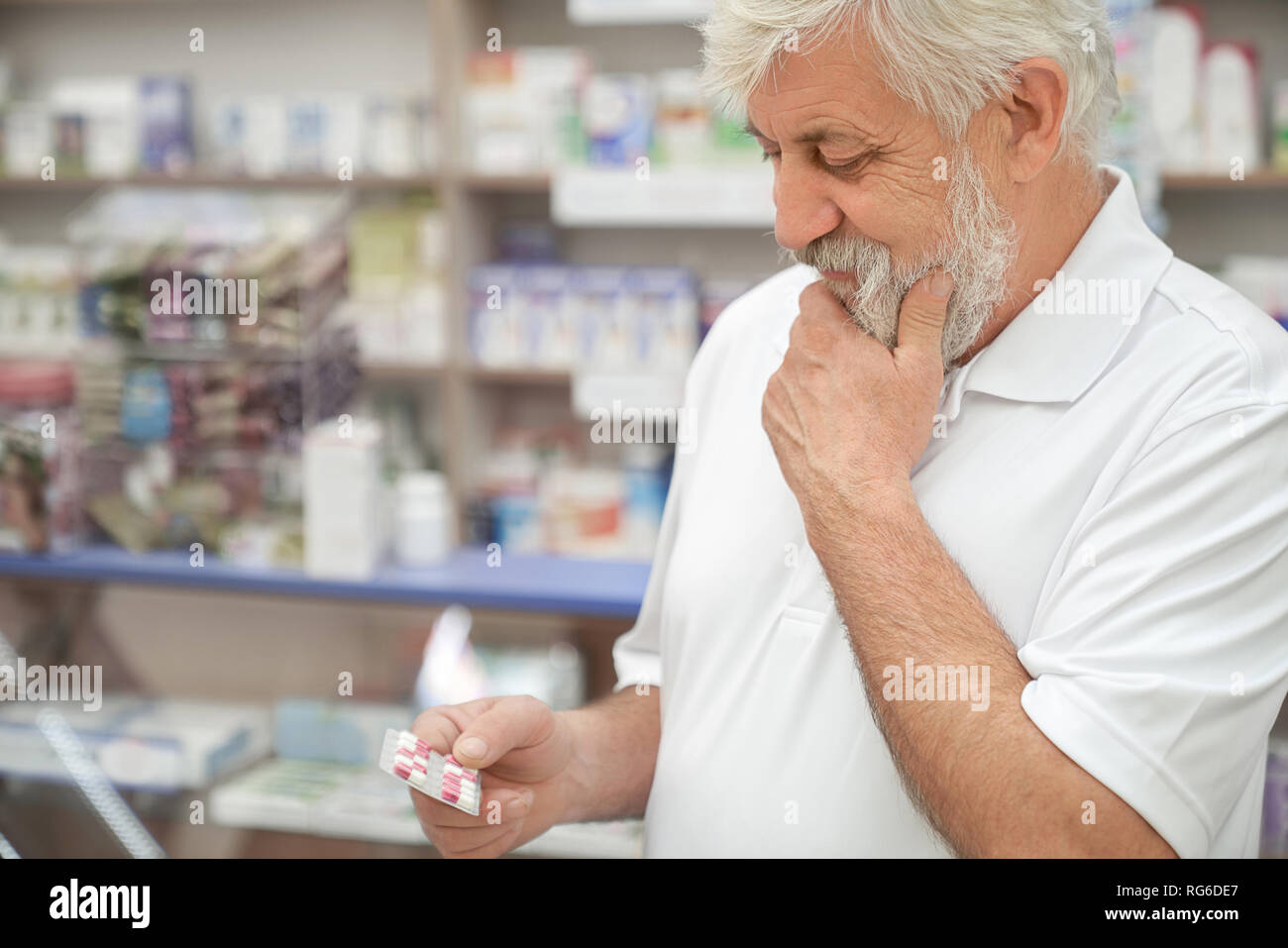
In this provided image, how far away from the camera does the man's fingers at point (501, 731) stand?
3.69ft

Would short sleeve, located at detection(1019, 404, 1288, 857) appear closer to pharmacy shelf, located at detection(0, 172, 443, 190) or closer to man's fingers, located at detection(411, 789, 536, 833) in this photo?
man's fingers, located at detection(411, 789, 536, 833)

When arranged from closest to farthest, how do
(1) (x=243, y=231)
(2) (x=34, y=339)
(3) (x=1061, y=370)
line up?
1. (3) (x=1061, y=370)
2. (1) (x=243, y=231)
3. (2) (x=34, y=339)

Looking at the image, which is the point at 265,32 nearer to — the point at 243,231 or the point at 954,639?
the point at 243,231

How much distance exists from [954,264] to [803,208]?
0.51 feet

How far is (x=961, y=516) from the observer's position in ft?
3.70

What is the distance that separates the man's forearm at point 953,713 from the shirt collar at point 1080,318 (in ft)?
0.63

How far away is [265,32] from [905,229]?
353 centimetres

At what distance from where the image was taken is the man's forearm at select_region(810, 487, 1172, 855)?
0.92 metres

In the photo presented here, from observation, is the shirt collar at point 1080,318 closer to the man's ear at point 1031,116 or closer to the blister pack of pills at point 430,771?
the man's ear at point 1031,116

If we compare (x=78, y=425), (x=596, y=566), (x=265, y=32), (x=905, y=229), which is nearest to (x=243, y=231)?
(x=78, y=425)

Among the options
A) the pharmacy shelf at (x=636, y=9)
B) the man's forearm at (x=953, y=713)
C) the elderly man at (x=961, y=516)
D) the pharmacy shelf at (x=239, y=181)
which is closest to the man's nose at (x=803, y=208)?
the elderly man at (x=961, y=516)

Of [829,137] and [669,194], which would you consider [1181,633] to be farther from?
[669,194]

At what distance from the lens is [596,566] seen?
282cm

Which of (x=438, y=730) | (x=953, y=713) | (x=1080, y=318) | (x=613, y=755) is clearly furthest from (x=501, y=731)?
(x=1080, y=318)
